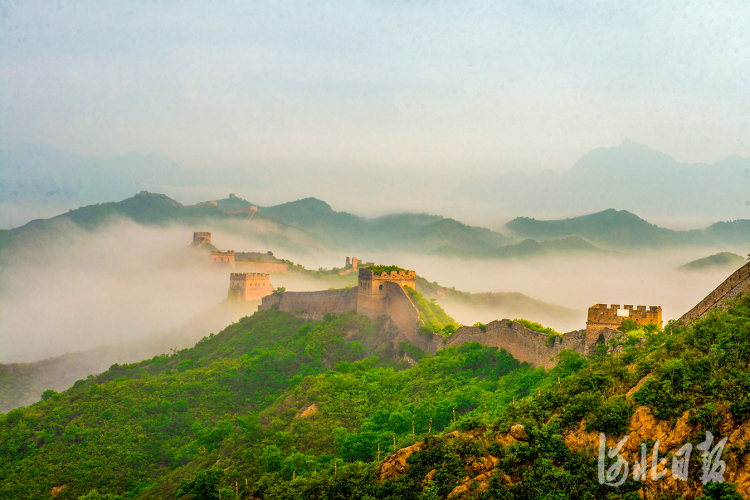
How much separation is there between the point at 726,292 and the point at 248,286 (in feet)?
246

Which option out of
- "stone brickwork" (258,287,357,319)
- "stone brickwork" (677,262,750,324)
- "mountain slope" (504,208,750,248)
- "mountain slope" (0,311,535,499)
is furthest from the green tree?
"mountain slope" (504,208,750,248)

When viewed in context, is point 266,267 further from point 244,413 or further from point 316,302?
point 244,413

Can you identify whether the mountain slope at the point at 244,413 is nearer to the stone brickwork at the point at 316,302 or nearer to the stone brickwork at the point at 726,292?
the stone brickwork at the point at 316,302

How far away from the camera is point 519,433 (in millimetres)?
17000

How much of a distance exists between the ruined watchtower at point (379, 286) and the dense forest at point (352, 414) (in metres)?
1.51

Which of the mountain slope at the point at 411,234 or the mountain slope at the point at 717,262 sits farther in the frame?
the mountain slope at the point at 411,234

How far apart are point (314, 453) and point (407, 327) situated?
20.0 m

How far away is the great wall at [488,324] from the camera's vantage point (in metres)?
21.7

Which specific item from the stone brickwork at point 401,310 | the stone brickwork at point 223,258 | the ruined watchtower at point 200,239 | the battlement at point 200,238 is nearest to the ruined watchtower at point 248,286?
the stone brickwork at point 223,258

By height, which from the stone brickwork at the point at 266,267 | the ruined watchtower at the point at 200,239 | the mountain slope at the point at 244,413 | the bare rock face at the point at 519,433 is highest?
the ruined watchtower at the point at 200,239

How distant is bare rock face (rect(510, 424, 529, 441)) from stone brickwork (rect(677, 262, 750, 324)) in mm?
7813

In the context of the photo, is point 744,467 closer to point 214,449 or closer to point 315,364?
point 214,449

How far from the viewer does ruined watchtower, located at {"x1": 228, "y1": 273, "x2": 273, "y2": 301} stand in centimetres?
8819

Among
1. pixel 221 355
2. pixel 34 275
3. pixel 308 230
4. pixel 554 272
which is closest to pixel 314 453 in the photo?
pixel 221 355
